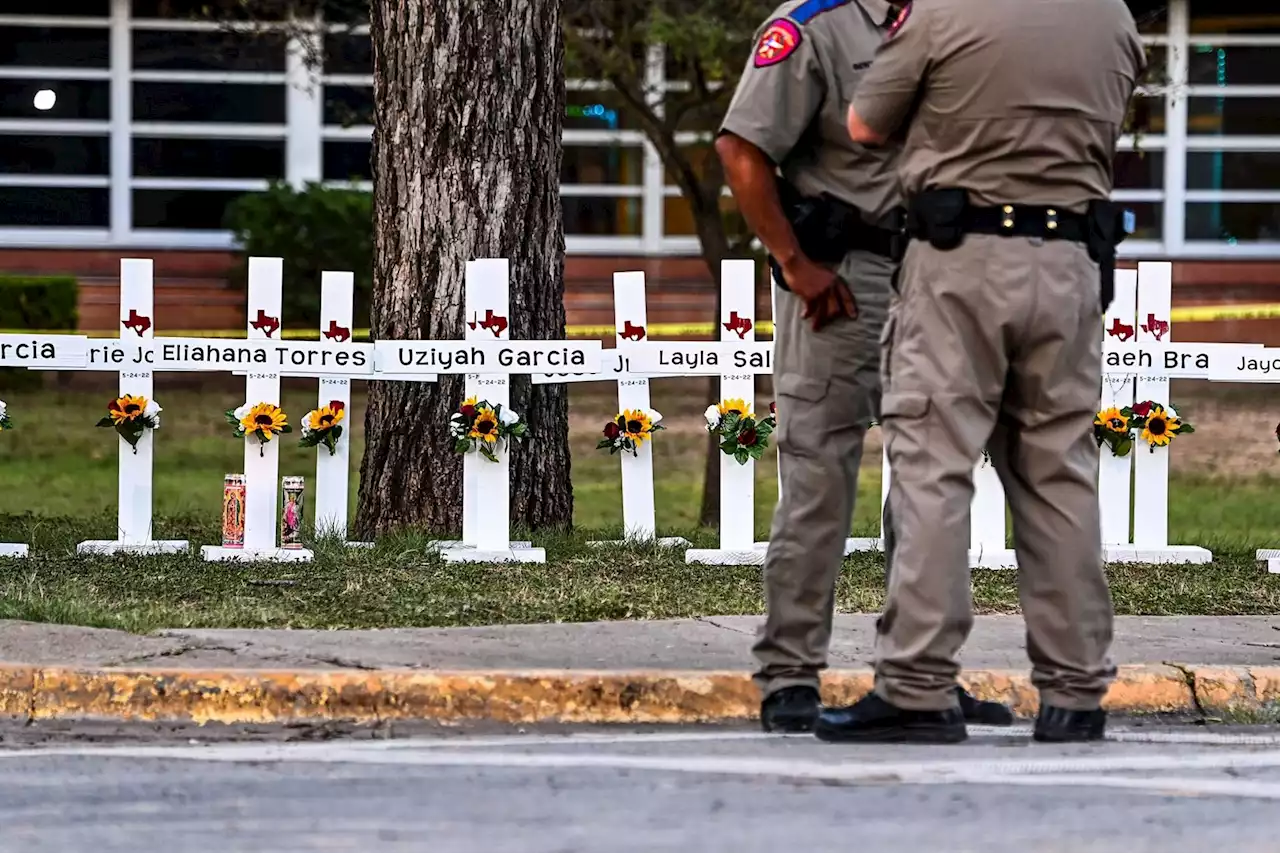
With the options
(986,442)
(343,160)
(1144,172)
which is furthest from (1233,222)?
(986,442)

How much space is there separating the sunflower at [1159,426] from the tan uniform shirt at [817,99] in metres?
3.21

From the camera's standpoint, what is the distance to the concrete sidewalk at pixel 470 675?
223 inches

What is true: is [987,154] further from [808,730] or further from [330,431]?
[330,431]

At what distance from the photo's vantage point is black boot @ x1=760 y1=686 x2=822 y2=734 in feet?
17.1

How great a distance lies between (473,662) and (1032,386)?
1.82 meters

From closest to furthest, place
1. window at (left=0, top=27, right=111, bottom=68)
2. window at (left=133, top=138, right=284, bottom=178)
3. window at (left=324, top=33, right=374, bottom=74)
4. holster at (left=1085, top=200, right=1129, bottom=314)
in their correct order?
holster at (left=1085, top=200, right=1129, bottom=314), window at (left=324, top=33, right=374, bottom=74), window at (left=0, top=27, right=111, bottom=68), window at (left=133, top=138, right=284, bottom=178)

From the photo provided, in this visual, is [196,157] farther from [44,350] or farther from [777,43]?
[777,43]

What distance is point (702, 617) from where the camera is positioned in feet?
22.4

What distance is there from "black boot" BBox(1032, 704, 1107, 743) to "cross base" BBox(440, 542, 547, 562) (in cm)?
322

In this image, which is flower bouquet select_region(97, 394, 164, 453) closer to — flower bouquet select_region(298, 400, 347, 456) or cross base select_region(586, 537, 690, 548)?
flower bouquet select_region(298, 400, 347, 456)

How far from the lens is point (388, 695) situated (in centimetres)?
565

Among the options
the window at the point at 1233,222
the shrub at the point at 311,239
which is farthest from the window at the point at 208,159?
the window at the point at 1233,222

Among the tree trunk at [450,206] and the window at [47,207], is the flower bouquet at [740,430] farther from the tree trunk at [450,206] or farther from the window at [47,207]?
the window at [47,207]

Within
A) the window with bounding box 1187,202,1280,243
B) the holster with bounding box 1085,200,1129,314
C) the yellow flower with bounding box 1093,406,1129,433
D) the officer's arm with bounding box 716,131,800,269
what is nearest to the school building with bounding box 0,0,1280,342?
the window with bounding box 1187,202,1280,243
